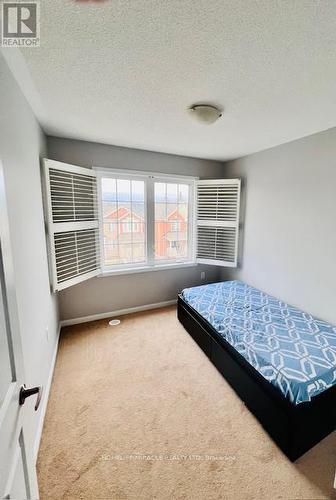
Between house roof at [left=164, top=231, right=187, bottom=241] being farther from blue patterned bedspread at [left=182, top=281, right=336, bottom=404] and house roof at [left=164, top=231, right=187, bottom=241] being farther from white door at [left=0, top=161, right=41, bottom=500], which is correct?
white door at [left=0, top=161, right=41, bottom=500]

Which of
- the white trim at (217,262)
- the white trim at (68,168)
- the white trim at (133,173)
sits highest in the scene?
the white trim at (133,173)

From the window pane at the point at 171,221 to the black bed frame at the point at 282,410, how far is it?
1911mm

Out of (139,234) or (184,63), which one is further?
(139,234)

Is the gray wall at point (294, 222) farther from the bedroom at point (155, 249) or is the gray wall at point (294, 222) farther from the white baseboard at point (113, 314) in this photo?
the white baseboard at point (113, 314)

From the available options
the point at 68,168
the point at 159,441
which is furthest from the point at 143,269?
the point at 159,441

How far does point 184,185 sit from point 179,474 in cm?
333

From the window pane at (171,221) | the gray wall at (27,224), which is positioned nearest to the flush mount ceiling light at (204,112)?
the gray wall at (27,224)

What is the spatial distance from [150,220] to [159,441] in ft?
8.32

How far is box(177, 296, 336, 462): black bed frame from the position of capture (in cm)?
130

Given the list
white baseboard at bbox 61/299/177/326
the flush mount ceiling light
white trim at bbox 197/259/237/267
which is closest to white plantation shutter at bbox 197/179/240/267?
white trim at bbox 197/259/237/267

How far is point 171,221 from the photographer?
344 centimetres

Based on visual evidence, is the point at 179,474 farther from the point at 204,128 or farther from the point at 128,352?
the point at 204,128

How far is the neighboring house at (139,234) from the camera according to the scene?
120 inches

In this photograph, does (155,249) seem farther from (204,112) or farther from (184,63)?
(184,63)
